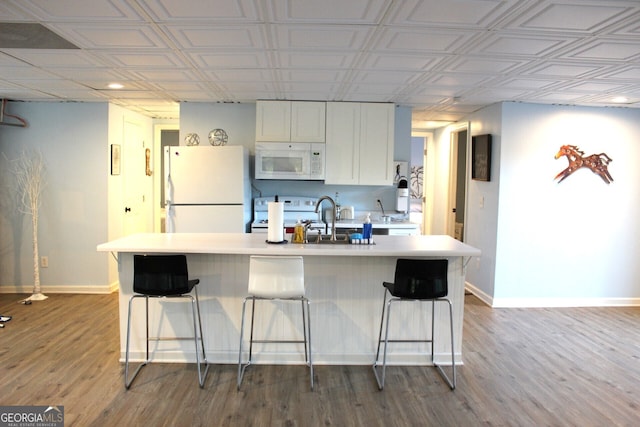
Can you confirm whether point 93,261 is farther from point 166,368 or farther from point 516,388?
point 516,388

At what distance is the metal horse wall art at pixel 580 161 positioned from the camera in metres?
4.75

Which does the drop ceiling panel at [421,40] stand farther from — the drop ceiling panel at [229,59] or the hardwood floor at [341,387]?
the hardwood floor at [341,387]

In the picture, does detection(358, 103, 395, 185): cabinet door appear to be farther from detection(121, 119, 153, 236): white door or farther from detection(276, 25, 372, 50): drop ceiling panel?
detection(121, 119, 153, 236): white door

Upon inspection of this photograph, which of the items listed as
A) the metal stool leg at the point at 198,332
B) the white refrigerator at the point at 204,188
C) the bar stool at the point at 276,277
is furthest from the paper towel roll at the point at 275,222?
the white refrigerator at the point at 204,188

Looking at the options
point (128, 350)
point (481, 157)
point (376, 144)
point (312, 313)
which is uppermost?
point (376, 144)

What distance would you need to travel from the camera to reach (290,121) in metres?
4.86

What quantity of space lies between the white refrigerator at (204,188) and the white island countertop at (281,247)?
1.40 metres

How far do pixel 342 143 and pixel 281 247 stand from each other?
2.22 metres

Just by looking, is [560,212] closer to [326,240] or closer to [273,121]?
[326,240]

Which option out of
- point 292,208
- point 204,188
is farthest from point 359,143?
point 204,188

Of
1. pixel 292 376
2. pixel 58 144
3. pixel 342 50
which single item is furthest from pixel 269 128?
pixel 292 376

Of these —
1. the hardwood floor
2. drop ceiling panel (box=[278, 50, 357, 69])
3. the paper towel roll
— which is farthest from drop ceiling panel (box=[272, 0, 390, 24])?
the hardwood floor

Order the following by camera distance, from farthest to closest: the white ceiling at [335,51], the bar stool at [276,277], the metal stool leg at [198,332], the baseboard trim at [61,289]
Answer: the baseboard trim at [61,289]
the metal stool leg at [198,332]
the bar stool at [276,277]
the white ceiling at [335,51]

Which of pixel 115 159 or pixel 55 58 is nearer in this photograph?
pixel 55 58
